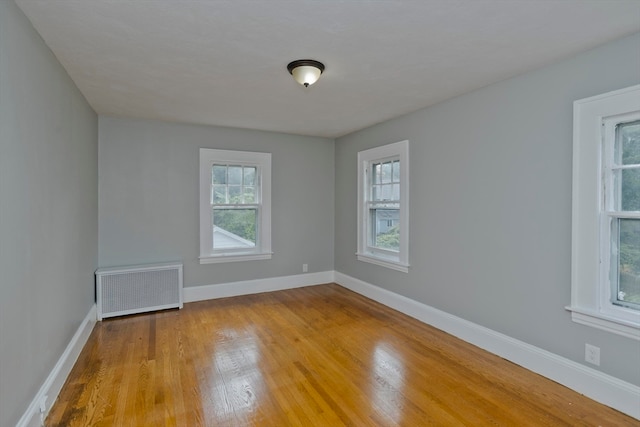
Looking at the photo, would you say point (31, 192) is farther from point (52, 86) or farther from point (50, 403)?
point (50, 403)

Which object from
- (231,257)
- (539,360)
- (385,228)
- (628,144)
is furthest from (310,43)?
(231,257)

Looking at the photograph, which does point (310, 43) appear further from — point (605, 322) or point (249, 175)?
point (249, 175)

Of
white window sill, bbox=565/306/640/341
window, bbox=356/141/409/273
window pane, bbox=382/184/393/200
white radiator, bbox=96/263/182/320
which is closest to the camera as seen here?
white window sill, bbox=565/306/640/341

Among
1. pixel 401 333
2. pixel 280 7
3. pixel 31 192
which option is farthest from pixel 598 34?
pixel 31 192

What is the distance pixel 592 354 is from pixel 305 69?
9.82 ft

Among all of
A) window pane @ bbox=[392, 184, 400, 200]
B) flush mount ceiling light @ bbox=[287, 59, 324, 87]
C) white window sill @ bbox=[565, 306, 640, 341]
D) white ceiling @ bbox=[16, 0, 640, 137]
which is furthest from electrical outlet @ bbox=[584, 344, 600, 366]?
flush mount ceiling light @ bbox=[287, 59, 324, 87]

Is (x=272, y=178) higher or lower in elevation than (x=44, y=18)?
lower

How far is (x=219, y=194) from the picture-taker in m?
4.81

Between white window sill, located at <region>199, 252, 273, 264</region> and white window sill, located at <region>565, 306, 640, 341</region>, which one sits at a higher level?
white window sill, located at <region>199, 252, 273, 264</region>

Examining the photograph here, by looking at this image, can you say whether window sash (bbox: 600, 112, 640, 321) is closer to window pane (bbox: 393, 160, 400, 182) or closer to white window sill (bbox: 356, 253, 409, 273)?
white window sill (bbox: 356, 253, 409, 273)

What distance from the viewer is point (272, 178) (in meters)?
5.15

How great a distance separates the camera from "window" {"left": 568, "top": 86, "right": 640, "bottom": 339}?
2232 millimetres

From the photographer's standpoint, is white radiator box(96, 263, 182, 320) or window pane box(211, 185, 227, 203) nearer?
white radiator box(96, 263, 182, 320)

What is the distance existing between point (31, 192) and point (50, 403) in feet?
4.74
